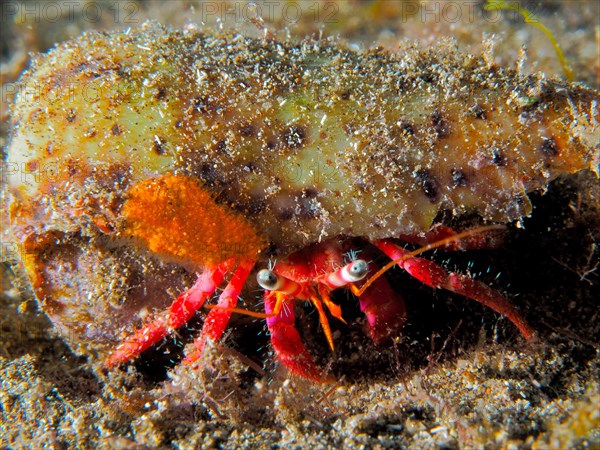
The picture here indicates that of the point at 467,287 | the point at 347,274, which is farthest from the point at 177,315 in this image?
the point at 467,287

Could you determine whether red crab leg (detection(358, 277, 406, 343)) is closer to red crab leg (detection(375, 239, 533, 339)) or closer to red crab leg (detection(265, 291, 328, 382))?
red crab leg (detection(375, 239, 533, 339))

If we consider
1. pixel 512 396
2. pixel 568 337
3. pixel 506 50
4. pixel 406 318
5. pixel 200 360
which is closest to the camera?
pixel 512 396

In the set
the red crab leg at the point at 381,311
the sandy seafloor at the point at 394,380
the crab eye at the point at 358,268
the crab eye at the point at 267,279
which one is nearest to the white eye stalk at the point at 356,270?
the crab eye at the point at 358,268

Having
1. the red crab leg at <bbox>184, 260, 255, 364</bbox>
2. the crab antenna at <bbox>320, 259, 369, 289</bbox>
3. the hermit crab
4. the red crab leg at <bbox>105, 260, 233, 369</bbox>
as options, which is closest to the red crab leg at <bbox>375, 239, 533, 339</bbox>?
the hermit crab

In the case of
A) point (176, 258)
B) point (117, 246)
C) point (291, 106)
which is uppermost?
point (291, 106)

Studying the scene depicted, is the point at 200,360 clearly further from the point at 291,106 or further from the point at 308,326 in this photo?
the point at 291,106

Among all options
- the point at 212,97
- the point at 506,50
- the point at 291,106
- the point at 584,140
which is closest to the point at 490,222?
the point at 584,140
